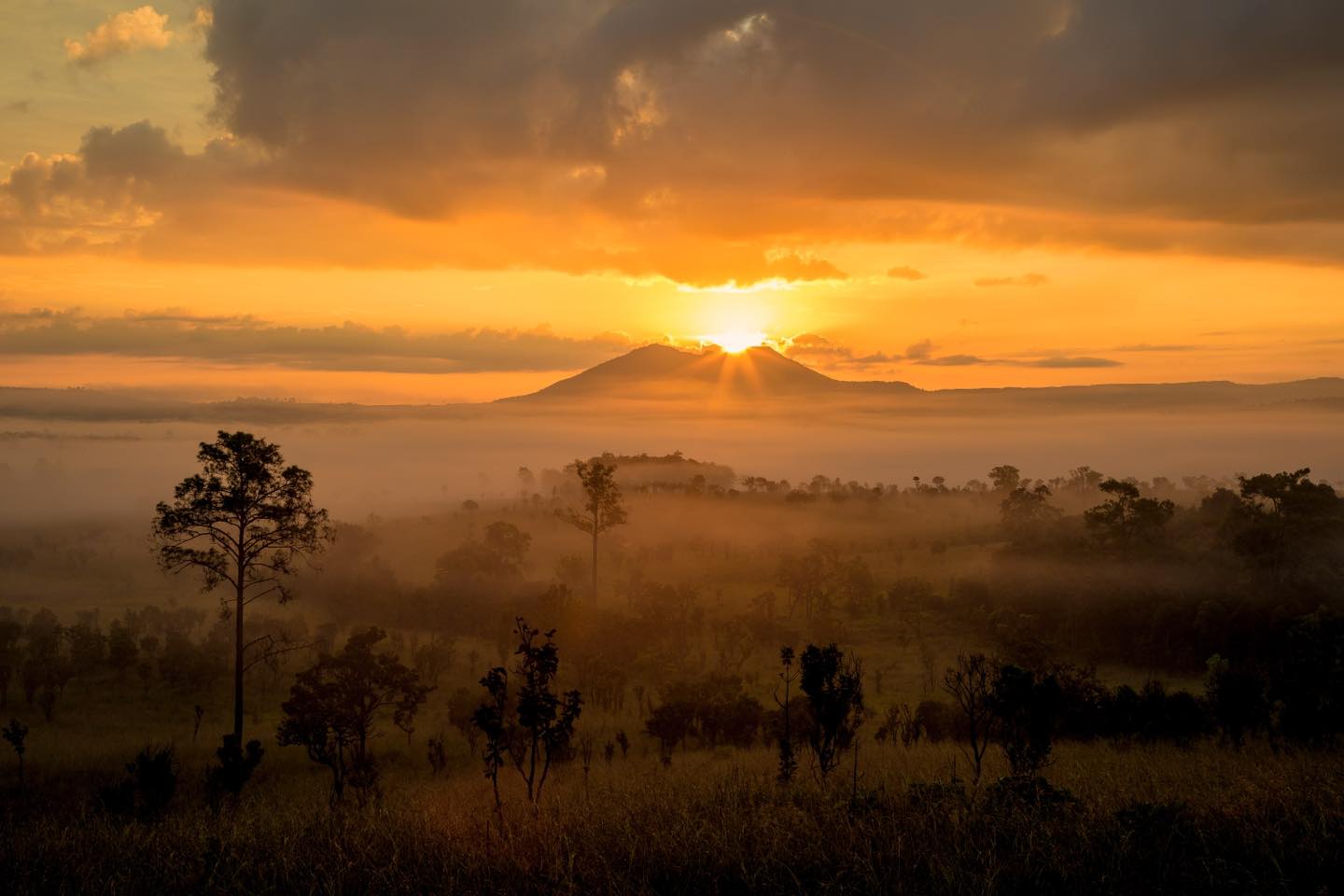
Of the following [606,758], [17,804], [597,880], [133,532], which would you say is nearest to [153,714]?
[17,804]

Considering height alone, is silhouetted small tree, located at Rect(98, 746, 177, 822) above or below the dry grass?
below

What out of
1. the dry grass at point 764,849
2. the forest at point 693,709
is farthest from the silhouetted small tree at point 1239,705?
the dry grass at point 764,849

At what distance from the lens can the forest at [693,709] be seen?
1017 centimetres

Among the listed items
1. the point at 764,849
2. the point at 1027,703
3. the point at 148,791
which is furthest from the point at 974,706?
the point at 148,791

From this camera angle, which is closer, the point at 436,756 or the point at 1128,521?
the point at 436,756

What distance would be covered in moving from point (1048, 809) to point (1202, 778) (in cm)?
704

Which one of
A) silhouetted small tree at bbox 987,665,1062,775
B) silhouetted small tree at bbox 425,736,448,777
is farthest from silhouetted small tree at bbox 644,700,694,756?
silhouetted small tree at bbox 987,665,1062,775

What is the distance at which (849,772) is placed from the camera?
72.4 feet

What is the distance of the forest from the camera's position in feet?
33.4

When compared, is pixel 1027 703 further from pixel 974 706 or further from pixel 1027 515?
pixel 1027 515

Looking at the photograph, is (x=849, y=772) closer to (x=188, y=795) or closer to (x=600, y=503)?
(x=188, y=795)

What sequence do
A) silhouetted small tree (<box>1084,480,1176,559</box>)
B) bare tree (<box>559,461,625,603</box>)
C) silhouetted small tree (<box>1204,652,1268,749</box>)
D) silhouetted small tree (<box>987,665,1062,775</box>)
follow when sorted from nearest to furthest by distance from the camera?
silhouetted small tree (<box>987,665,1062,775</box>) → silhouetted small tree (<box>1204,652,1268,749</box>) → silhouetted small tree (<box>1084,480,1176,559</box>) → bare tree (<box>559,461,625,603</box>)

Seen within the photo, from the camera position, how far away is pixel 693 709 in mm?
40719

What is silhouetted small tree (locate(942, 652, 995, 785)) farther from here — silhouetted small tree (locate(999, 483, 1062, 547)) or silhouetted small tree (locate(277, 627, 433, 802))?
silhouetted small tree (locate(999, 483, 1062, 547))
